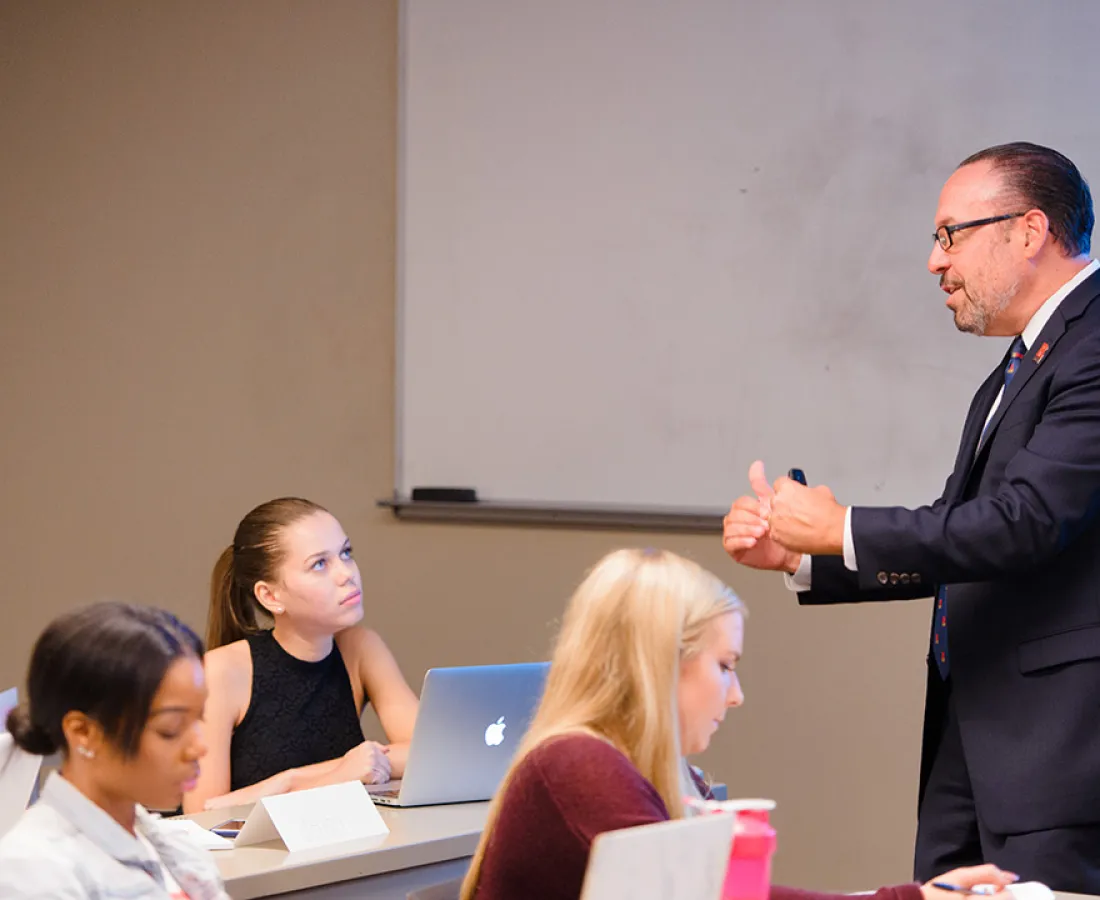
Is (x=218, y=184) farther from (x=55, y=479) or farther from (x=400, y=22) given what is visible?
(x=55, y=479)

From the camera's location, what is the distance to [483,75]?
14.1 feet

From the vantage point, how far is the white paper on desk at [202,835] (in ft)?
7.39

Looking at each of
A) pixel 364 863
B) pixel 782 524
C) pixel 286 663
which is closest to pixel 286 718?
pixel 286 663

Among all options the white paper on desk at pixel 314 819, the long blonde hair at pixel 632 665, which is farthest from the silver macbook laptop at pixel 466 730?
the long blonde hair at pixel 632 665

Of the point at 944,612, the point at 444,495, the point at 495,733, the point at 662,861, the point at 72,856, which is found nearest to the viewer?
the point at 662,861

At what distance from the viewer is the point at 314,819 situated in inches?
A: 90.7

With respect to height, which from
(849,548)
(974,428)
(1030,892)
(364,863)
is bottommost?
(364,863)

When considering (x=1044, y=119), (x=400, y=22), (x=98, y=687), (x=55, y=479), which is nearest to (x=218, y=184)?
(x=400, y=22)

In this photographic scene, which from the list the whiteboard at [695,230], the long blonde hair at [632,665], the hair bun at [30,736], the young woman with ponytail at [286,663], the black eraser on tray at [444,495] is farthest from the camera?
the black eraser on tray at [444,495]

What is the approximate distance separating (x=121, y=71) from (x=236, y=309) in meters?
0.99

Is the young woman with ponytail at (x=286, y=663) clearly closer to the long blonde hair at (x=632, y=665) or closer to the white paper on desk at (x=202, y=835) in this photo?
the white paper on desk at (x=202, y=835)

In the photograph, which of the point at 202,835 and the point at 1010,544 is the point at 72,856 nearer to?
the point at 202,835

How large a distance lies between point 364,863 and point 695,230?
2.25 m

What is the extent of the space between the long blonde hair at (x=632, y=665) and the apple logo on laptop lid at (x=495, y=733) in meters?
0.80
